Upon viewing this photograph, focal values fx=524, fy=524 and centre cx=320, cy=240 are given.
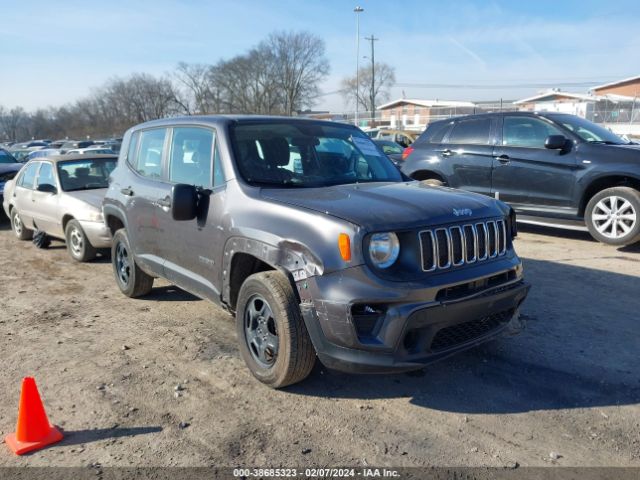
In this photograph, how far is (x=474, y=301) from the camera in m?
3.25

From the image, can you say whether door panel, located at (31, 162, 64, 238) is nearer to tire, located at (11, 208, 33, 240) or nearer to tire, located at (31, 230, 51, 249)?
tire, located at (31, 230, 51, 249)

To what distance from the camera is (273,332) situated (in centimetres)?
354

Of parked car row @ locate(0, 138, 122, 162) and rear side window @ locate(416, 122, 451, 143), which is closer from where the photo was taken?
rear side window @ locate(416, 122, 451, 143)

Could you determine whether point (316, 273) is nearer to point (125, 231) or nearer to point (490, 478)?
point (490, 478)

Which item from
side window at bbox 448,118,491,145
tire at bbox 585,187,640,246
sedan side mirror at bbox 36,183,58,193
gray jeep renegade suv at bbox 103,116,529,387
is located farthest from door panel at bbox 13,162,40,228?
tire at bbox 585,187,640,246

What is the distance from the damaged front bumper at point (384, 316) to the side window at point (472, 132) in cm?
601

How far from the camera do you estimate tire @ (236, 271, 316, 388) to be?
329 cm

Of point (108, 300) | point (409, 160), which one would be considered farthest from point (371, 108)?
point (108, 300)

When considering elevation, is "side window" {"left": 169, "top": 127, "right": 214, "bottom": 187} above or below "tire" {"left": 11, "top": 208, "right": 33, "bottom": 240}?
above

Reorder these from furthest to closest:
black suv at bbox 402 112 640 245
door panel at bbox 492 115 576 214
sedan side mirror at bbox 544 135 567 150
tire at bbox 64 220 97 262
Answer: door panel at bbox 492 115 576 214, sedan side mirror at bbox 544 135 567 150, tire at bbox 64 220 97 262, black suv at bbox 402 112 640 245

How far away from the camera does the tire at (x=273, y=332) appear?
3295 mm

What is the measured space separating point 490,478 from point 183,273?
9.54ft

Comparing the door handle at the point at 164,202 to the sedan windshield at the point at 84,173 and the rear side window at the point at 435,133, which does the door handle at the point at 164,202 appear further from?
the rear side window at the point at 435,133

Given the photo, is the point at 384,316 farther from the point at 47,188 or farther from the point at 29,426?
the point at 47,188
